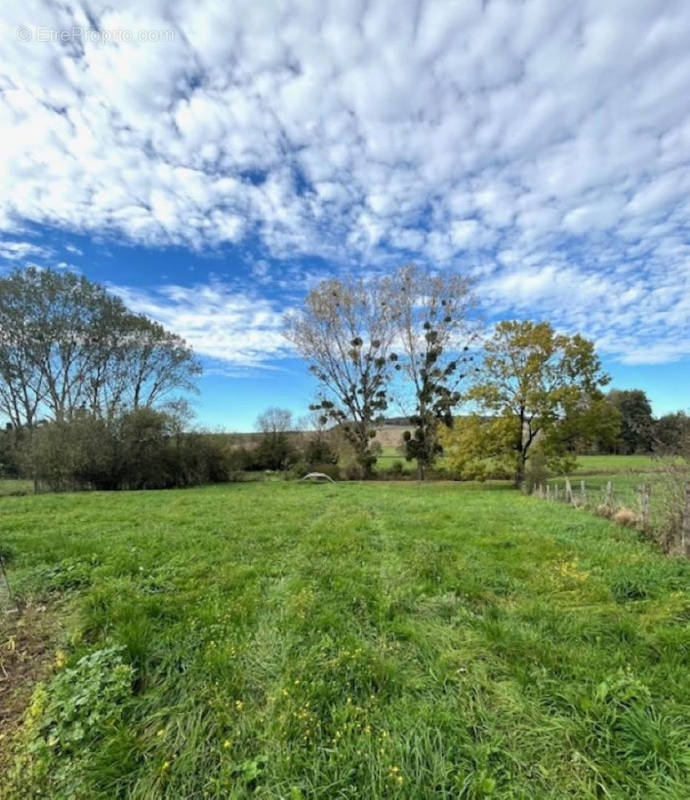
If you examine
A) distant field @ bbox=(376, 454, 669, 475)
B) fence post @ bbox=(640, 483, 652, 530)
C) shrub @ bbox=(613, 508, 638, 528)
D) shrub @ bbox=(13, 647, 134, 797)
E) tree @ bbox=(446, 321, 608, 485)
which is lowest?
shrub @ bbox=(13, 647, 134, 797)

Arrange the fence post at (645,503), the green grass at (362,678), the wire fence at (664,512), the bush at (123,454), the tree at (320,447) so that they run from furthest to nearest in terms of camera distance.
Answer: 1. the tree at (320,447)
2. the bush at (123,454)
3. the fence post at (645,503)
4. the wire fence at (664,512)
5. the green grass at (362,678)

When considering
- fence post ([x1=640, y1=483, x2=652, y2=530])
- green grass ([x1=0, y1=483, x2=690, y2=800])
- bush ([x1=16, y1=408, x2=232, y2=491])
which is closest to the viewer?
green grass ([x1=0, y1=483, x2=690, y2=800])

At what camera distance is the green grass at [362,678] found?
2.15m

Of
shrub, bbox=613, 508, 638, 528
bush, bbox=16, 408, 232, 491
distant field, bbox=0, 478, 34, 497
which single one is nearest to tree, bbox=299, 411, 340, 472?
bush, bbox=16, 408, 232, 491

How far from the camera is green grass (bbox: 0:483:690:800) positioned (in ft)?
7.06

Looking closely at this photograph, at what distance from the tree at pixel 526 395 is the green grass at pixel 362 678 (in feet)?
47.1

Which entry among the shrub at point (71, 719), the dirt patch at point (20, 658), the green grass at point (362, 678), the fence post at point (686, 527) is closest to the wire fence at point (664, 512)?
the fence post at point (686, 527)

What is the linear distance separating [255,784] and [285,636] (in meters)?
1.32

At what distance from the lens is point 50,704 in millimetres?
2590

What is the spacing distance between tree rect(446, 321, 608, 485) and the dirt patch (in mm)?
18594

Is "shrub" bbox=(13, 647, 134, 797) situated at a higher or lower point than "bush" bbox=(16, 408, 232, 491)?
lower

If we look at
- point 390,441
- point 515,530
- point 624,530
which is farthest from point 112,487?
point 624,530

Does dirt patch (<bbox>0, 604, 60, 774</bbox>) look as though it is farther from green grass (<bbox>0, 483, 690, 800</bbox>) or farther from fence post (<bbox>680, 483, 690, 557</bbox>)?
fence post (<bbox>680, 483, 690, 557</bbox>)

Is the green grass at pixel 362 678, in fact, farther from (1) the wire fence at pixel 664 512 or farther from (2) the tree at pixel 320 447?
(2) the tree at pixel 320 447
